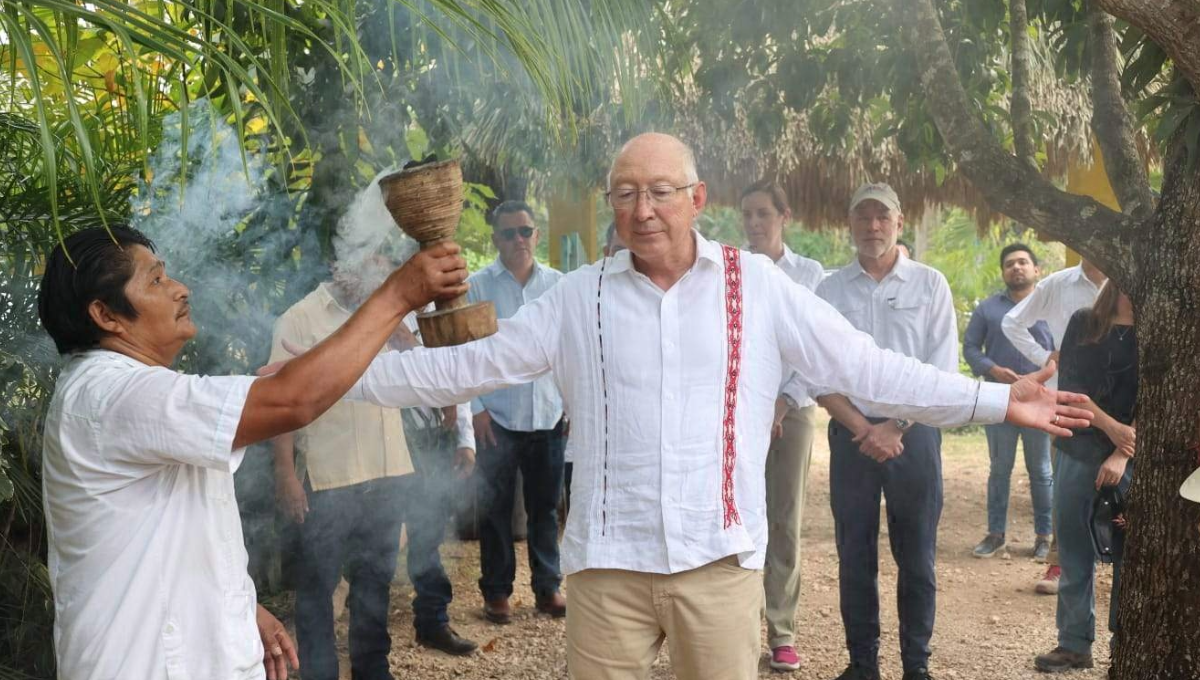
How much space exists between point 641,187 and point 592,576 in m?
1.06

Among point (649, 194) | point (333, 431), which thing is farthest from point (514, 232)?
point (649, 194)

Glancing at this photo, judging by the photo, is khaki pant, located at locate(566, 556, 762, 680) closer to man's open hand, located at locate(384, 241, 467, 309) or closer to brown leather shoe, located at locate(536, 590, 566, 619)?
man's open hand, located at locate(384, 241, 467, 309)

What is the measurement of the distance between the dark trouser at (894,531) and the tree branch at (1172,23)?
6.73ft

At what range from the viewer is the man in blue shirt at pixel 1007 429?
787 centimetres

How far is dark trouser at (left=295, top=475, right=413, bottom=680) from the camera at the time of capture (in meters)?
4.73

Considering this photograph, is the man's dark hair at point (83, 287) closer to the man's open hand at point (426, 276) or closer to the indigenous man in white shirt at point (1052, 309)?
the man's open hand at point (426, 276)

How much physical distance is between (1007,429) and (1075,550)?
2709 mm

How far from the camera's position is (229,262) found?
195 inches

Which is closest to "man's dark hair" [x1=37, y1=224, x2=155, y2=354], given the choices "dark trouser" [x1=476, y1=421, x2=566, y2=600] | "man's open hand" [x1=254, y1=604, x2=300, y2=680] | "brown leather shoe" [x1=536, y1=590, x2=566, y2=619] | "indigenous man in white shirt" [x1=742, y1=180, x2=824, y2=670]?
"man's open hand" [x1=254, y1=604, x2=300, y2=680]

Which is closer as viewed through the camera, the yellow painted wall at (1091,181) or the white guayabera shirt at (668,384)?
the white guayabera shirt at (668,384)

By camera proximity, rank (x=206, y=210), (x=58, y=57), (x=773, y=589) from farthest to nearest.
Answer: (x=773, y=589), (x=206, y=210), (x=58, y=57)

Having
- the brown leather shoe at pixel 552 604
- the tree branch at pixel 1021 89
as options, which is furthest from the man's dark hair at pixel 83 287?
the brown leather shoe at pixel 552 604

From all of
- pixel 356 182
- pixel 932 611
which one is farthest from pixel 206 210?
pixel 932 611

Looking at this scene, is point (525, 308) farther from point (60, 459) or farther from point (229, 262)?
Result: point (229, 262)
